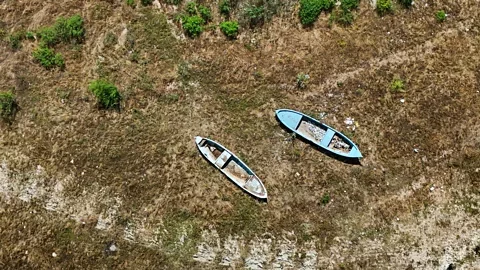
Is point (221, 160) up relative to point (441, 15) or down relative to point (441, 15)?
down

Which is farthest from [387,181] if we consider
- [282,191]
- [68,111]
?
[68,111]

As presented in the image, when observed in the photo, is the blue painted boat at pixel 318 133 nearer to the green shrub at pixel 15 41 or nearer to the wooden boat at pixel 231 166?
the wooden boat at pixel 231 166

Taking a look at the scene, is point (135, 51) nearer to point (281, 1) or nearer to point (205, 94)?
point (205, 94)

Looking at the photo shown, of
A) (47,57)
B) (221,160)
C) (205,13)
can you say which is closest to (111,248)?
(221,160)

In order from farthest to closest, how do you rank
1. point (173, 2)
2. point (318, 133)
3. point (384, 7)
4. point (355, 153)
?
point (173, 2)
point (384, 7)
point (318, 133)
point (355, 153)

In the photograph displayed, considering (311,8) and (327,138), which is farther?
(311,8)

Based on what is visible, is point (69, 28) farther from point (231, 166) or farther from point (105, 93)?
point (231, 166)
